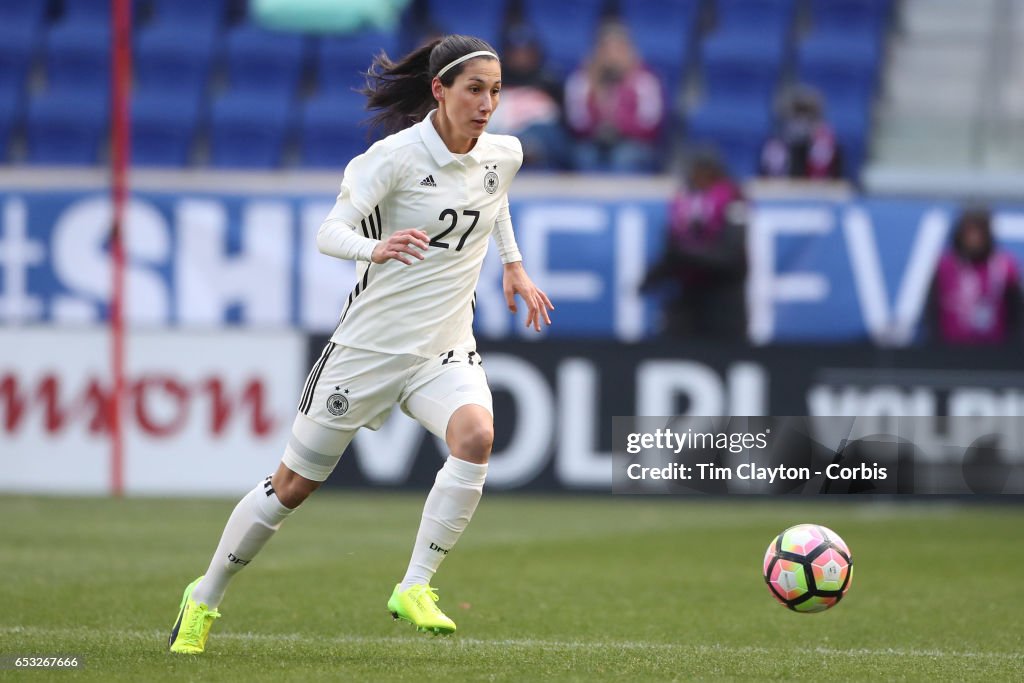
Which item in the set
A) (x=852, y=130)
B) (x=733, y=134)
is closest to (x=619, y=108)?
(x=733, y=134)

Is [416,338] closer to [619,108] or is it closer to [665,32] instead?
[619,108]

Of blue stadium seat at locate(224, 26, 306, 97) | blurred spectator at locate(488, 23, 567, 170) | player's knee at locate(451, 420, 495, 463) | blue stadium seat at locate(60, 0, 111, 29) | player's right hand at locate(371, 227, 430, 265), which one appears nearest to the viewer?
player's right hand at locate(371, 227, 430, 265)

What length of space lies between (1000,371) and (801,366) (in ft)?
4.87

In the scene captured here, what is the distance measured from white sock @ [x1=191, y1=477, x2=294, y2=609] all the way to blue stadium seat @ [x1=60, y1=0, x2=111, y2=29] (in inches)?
494

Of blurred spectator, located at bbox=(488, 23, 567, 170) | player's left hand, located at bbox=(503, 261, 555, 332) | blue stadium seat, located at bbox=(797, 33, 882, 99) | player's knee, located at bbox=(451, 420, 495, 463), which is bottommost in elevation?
player's knee, located at bbox=(451, 420, 495, 463)

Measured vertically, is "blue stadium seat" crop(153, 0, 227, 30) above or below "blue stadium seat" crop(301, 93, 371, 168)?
above

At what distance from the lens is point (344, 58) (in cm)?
1688

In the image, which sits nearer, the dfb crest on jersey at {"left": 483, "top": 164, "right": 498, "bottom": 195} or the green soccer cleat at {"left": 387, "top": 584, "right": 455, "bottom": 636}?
the green soccer cleat at {"left": 387, "top": 584, "right": 455, "bottom": 636}

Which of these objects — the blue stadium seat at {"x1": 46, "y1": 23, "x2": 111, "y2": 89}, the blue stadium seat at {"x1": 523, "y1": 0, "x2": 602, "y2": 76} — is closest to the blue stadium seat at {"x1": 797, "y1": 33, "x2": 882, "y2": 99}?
the blue stadium seat at {"x1": 523, "y1": 0, "x2": 602, "y2": 76}

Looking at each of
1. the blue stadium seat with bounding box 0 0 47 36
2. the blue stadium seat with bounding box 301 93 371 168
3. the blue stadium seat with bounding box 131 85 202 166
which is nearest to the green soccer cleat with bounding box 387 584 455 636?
the blue stadium seat with bounding box 301 93 371 168

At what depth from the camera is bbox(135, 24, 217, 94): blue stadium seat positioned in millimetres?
16969

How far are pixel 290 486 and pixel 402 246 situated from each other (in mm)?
1075

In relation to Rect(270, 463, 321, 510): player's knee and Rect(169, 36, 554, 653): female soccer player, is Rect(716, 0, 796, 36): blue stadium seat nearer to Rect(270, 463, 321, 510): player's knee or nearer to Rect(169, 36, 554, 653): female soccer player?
Rect(169, 36, 554, 653): female soccer player

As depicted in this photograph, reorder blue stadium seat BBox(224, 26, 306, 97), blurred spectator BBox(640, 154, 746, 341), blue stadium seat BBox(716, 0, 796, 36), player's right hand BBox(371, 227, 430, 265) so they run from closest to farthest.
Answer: player's right hand BBox(371, 227, 430, 265) < blurred spectator BBox(640, 154, 746, 341) < blue stadium seat BBox(716, 0, 796, 36) < blue stadium seat BBox(224, 26, 306, 97)
